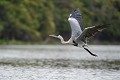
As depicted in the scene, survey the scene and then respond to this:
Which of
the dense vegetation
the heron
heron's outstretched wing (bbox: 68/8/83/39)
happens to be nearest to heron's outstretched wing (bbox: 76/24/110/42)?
the heron

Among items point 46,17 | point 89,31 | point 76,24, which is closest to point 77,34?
point 76,24

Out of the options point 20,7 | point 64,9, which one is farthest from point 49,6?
point 20,7

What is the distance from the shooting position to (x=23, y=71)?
3077 cm

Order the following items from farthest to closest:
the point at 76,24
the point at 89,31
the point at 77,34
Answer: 1. the point at 76,24
2. the point at 77,34
3. the point at 89,31

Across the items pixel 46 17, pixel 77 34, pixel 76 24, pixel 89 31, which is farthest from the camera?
pixel 46 17

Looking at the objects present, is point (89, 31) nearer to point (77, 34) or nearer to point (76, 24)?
point (77, 34)

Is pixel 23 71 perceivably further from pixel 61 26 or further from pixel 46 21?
pixel 61 26

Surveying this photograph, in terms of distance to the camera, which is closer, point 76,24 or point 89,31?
point 89,31

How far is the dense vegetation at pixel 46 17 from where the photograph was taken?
8588 centimetres

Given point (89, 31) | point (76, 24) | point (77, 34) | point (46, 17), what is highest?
point (46, 17)

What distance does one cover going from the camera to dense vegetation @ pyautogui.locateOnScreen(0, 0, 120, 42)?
85.9 m

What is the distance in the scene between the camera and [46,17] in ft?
305

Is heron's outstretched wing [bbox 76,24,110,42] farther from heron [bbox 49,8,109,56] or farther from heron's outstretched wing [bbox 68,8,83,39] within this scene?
heron's outstretched wing [bbox 68,8,83,39]

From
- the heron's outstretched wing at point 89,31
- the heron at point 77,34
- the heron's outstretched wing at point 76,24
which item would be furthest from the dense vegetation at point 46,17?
the heron's outstretched wing at point 89,31
